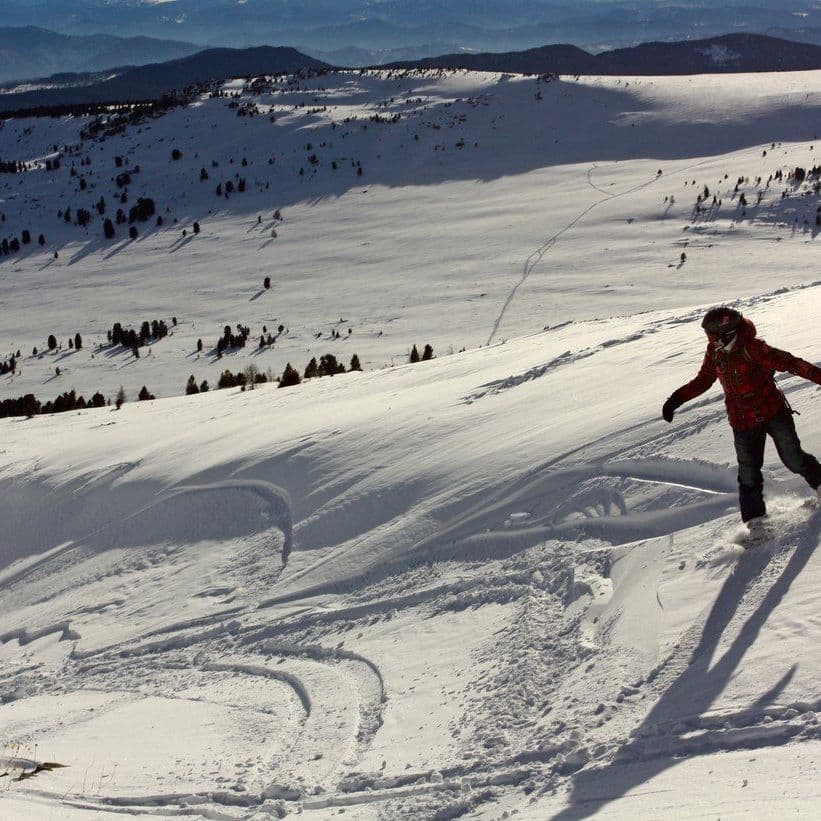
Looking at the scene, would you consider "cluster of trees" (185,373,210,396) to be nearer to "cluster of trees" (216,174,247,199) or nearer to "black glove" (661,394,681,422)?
"black glove" (661,394,681,422)

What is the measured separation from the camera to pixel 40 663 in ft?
19.1

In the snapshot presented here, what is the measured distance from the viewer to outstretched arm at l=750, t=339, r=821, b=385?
433 centimetres

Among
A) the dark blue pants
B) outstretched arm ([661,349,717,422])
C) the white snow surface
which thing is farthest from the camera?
outstretched arm ([661,349,717,422])

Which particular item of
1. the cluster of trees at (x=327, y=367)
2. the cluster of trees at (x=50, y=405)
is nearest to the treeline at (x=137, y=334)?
the cluster of trees at (x=50, y=405)

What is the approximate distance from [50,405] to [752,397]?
40.3 ft

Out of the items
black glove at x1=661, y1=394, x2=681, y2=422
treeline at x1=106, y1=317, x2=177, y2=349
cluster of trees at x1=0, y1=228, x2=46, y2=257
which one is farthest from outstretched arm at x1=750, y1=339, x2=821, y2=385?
cluster of trees at x1=0, y1=228, x2=46, y2=257

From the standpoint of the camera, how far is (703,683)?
365 cm

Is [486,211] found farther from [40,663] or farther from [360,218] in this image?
[40,663]

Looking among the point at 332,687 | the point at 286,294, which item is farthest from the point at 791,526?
the point at 286,294

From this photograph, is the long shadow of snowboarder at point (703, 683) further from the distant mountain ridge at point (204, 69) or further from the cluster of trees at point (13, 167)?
the distant mountain ridge at point (204, 69)

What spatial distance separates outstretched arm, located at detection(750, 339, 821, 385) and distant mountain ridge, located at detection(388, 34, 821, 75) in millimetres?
106093

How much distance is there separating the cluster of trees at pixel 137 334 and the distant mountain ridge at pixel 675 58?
9336 cm

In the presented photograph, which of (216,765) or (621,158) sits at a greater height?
(621,158)

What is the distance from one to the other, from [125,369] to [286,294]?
18.3 ft
